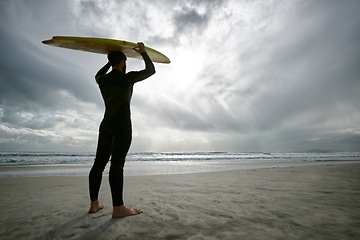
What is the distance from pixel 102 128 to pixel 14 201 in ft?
8.55

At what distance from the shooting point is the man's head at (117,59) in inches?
110

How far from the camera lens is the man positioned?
96.8 inches

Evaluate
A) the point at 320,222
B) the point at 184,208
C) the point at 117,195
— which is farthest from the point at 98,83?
the point at 320,222

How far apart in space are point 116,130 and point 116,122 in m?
0.11

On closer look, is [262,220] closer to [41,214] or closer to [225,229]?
[225,229]

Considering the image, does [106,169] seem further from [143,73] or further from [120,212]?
[143,73]

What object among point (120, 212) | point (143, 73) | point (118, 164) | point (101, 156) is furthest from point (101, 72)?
point (120, 212)

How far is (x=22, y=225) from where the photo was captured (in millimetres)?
2227

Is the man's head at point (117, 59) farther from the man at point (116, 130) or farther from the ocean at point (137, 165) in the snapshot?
the ocean at point (137, 165)

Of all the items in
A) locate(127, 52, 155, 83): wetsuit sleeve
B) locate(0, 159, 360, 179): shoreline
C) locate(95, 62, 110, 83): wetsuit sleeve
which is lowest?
locate(0, 159, 360, 179): shoreline

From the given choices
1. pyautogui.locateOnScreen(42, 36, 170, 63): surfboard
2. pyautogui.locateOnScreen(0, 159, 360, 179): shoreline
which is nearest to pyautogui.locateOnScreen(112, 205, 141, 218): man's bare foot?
pyautogui.locateOnScreen(42, 36, 170, 63): surfboard

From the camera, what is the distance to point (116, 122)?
2.52 meters

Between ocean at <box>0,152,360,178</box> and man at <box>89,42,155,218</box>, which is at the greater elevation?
man at <box>89,42,155,218</box>

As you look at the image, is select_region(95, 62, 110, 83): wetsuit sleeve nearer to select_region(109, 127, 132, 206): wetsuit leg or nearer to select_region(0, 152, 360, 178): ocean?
select_region(109, 127, 132, 206): wetsuit leg
